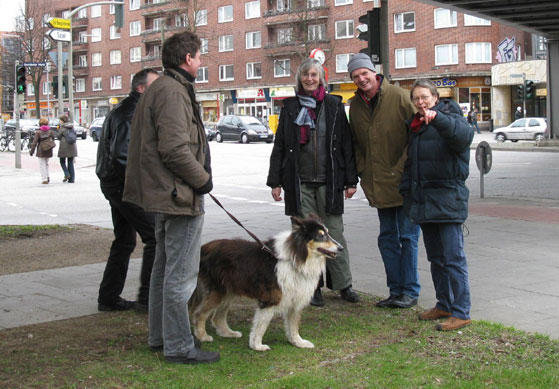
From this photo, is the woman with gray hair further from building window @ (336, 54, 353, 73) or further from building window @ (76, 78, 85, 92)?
building window @ (76, 78, 85, 92)

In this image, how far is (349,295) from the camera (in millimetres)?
6500

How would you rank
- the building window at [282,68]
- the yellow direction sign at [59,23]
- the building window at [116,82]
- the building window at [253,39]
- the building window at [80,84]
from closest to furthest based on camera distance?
the yellow direction sign at [59,23]
the building window at [282,68]
the building window at [253,39]
the building window at [116,82]
the building window at [80,84]

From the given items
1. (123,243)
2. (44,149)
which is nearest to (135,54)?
(44,149)

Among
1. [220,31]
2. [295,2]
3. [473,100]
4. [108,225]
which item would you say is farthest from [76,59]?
[108,225]

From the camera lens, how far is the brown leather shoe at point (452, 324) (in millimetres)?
5391

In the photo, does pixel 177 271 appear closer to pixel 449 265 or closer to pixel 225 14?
pixel 449 265

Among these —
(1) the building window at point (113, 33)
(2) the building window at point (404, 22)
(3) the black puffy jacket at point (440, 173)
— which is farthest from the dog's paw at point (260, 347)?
(1) the building window at point (113, 33)

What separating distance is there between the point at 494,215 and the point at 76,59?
8688 centimetres

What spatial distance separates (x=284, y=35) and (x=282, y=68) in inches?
124

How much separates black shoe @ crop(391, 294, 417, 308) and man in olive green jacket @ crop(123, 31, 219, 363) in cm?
202

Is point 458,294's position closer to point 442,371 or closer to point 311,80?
point 442,371

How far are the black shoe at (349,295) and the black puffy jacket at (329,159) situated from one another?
0.74 metres

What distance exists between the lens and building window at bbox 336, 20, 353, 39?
205 ft

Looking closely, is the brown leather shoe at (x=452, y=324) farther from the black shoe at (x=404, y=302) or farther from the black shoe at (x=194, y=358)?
the black shoe at (x=194, y=358)
